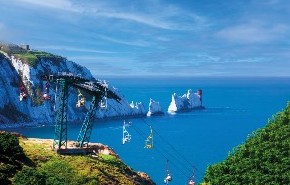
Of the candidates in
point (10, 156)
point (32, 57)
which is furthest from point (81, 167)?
point (32, 57)

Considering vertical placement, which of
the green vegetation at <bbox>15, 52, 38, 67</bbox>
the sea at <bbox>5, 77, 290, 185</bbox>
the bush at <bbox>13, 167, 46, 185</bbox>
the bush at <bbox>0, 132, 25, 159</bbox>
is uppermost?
the green vegetation at <bbox>15, 52, 38, 67</bbox>

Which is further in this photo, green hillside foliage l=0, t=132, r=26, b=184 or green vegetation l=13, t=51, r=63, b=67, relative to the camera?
green vegetation l=13, t=51, r=63, b=67

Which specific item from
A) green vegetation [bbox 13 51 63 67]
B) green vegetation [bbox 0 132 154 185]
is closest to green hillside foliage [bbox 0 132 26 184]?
green vegetation [bbox 0 132 154 185]

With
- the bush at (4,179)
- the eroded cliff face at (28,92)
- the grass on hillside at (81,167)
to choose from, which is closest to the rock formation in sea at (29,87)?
the eroded cliff face at (28,92)

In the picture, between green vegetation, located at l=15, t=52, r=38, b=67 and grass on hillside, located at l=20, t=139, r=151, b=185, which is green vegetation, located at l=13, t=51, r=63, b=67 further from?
grass on hillside, located at l=20, t=139, r=151, b=185

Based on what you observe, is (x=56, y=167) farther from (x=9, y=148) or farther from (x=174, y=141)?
(x=174, y=141)

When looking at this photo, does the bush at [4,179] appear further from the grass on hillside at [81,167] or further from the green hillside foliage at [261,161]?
the green hillside foliage at [261,161]
